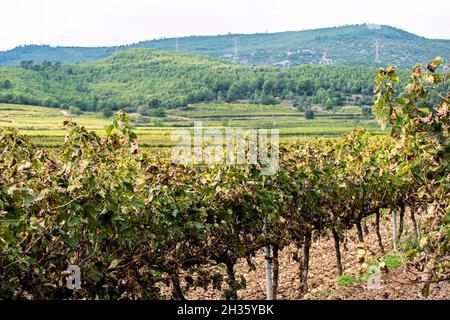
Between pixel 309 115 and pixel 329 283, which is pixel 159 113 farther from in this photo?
pixel 329 283

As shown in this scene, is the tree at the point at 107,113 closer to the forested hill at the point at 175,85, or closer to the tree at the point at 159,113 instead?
the forested hill at the point at 175,85

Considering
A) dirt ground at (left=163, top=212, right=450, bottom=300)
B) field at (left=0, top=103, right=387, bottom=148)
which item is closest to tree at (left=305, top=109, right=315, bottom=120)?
field at (left=0, top=103, right=387, bottom=148)

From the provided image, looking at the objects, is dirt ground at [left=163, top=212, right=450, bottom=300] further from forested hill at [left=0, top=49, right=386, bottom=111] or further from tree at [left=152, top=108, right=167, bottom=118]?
forested hill at [left=0, top=49, right=386, bottom=111]

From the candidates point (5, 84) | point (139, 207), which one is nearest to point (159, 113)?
Result: point (5, 84)

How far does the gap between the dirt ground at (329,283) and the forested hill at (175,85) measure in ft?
238

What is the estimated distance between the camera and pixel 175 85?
351 ft

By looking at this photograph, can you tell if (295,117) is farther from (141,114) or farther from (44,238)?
(44,238)

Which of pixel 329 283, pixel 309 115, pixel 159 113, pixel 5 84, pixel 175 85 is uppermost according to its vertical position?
pixel 5 84

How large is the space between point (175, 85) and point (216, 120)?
34457 millimetres

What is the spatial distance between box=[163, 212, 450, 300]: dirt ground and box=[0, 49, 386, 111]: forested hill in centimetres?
7264

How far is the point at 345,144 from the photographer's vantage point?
1000cm

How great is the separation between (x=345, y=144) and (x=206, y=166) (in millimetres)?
3248

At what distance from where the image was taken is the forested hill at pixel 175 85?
9169 cm

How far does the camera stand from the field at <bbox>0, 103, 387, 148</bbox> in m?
55.8
